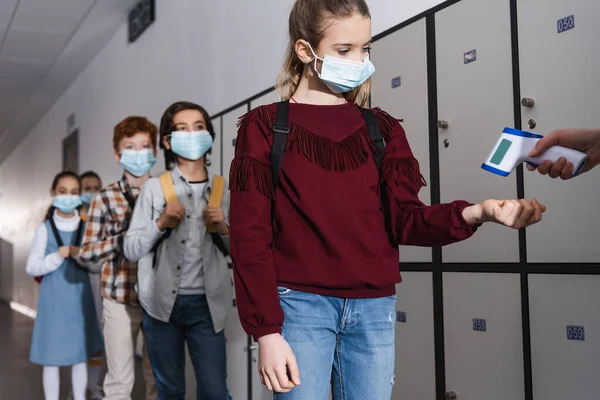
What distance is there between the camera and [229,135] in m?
3.94

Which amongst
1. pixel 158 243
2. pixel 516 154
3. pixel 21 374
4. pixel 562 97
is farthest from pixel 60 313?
pixel 516 154

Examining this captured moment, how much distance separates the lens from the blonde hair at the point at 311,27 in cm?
134

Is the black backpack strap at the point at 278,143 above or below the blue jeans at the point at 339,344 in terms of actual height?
above

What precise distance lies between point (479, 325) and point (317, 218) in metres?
1.21

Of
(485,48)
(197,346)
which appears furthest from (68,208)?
(485,48)

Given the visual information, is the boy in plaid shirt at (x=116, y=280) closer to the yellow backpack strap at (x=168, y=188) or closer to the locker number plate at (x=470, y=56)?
the yellow backpack strap at (x=168, y=188)

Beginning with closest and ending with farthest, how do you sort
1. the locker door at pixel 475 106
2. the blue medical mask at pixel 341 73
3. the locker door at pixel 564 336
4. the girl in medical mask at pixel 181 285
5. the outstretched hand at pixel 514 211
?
the outstretched hand at pixel 514 211 < the blue medical mask at pixel 341 73 < the locker door at pixel 564 336 < the locker door at pixel 475 106 < the girl in medical mask at pixel 181 285

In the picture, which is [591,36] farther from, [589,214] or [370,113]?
[370,113]

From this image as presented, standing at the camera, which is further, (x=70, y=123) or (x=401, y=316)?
(x=70, y=123)

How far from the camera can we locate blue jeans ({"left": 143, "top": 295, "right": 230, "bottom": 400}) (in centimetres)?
232

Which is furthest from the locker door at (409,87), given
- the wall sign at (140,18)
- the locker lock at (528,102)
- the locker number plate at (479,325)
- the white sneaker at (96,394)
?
the wall sign at (140,18)

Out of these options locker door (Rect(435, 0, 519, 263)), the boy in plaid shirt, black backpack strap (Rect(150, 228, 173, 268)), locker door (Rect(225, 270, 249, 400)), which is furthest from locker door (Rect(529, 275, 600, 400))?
locker door (Rect(225, 270, 249, 400))

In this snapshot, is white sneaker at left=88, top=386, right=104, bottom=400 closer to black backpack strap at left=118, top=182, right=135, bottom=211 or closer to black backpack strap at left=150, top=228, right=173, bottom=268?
black backpack strap at left=118, top=182, right=135, bottom=211

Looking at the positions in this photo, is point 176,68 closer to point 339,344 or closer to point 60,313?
point 60,313
